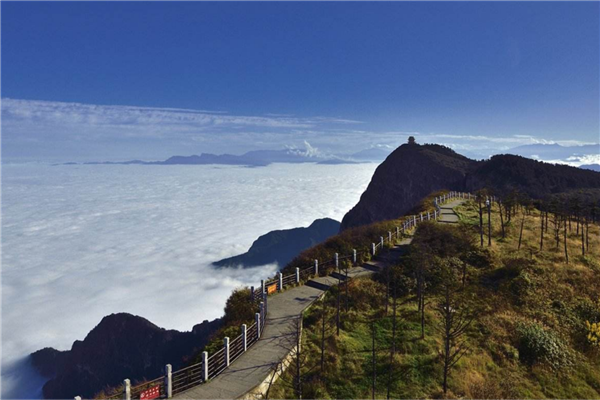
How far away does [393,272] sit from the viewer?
73.2 ft

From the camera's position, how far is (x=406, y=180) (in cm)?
13325

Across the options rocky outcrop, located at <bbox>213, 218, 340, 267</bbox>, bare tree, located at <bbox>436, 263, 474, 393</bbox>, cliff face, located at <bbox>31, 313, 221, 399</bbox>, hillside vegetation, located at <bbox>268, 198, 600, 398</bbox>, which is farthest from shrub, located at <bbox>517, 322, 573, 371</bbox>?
rocky outcrop, located at <bbox>213, 218, 340, 267</bbox>

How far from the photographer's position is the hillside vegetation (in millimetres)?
13125

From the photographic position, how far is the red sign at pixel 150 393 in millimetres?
10875

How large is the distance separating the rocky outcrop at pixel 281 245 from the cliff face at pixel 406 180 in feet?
132

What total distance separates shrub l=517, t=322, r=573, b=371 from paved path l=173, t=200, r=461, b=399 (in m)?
9.49

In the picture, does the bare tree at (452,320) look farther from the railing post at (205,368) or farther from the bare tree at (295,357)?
the railing post at (205,368)

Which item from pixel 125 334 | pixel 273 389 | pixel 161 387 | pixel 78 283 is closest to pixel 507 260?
pixel 273 389

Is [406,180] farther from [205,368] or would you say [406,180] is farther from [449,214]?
[205,368]

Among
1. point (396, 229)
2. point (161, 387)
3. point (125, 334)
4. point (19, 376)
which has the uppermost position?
point (396, 229)

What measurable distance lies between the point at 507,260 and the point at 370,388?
16.8 m

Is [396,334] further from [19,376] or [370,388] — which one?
[19,376]

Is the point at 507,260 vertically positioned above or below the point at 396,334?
above

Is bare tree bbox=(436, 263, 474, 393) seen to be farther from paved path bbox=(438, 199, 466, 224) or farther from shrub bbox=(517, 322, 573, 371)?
paved path bbox=(438, 199, 466, 224)
